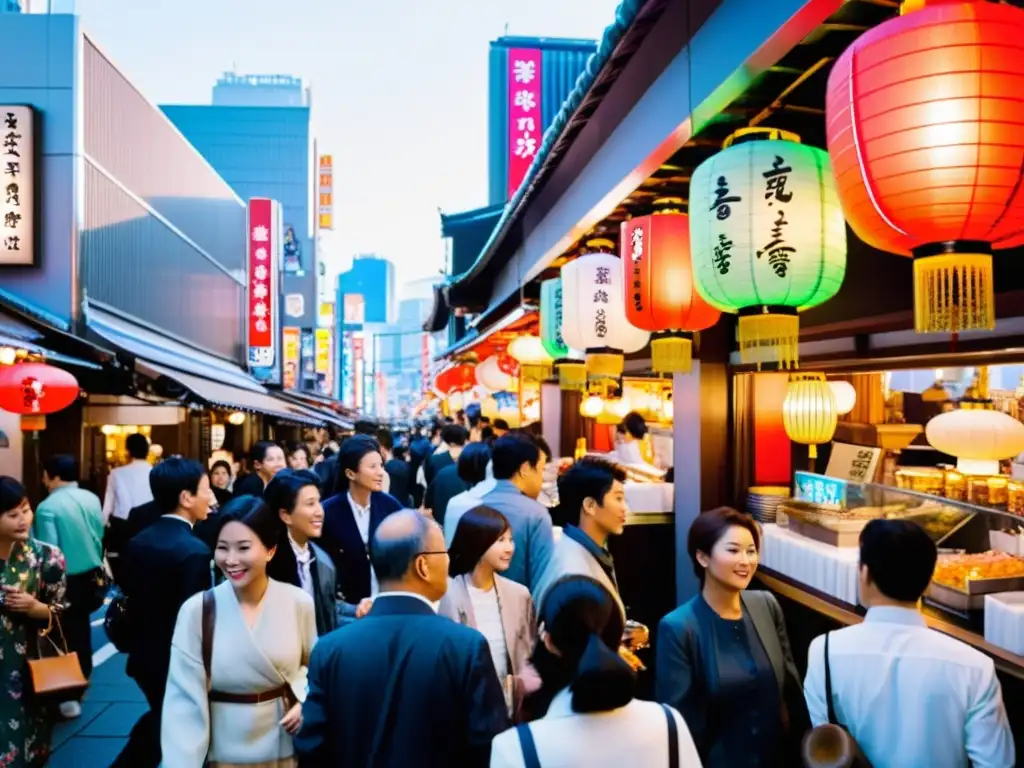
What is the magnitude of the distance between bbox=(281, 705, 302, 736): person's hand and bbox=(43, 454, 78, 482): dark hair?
522 centimetres

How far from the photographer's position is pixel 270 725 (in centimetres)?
371

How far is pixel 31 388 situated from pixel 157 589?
513 centimetres

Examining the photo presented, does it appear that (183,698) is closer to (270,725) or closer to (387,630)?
(270,725)

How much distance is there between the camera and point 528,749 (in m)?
2.31

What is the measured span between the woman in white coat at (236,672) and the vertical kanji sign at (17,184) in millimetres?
13096

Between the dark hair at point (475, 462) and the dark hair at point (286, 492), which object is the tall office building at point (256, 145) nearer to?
the dark hair at point (475, 462)

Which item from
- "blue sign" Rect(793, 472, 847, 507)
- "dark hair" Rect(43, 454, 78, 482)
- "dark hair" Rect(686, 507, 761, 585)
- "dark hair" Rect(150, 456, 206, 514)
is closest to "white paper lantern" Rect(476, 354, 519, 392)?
"blue sign" Rect(793, 472, 847, 507)

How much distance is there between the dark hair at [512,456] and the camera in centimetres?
596

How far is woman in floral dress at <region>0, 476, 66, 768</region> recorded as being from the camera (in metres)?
→ 4.86

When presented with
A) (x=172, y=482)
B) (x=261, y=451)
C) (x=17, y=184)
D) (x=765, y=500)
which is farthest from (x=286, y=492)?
(x=17, y=184)

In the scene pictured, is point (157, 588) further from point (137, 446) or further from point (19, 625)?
point (137, 446)

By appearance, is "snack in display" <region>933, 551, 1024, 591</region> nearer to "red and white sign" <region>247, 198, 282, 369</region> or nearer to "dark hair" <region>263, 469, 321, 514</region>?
"dark hair" <region>263, 469, 321, 514</region>

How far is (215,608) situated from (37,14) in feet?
49.7

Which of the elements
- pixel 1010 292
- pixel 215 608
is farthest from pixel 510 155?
pixel 215 608
